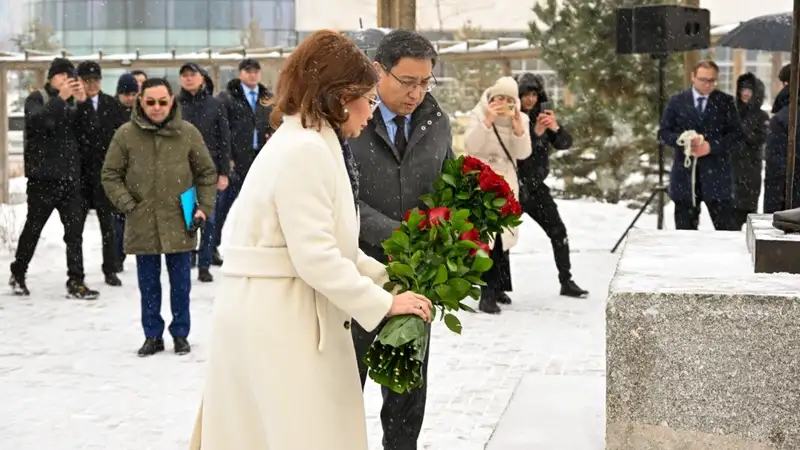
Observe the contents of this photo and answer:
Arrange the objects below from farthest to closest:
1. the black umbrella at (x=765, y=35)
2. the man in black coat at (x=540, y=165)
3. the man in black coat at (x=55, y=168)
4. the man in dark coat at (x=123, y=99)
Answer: the black umbrella at (x=765, y=35) → the man in dark coat at (x=123, y=99) → the man in black coat at (x=55, y=168) → the man in black coat at (x=540, y=165)

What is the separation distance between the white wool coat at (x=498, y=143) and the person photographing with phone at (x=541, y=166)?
42cm

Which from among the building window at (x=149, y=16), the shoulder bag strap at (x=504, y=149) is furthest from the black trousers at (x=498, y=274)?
the building window at (x=149, y=16)

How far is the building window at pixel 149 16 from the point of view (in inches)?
2175

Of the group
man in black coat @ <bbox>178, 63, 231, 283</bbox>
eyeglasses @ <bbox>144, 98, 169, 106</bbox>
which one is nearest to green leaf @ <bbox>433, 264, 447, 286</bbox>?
eyeglasses @ <bbox>144, 98, 169, 106</bbox>

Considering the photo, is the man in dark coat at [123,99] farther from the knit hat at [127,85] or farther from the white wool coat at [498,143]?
the white wool coat at [498,143]

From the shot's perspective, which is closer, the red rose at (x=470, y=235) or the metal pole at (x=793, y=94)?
the red rose at (x=470, y=235)

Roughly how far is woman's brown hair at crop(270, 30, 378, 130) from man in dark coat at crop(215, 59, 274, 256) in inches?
342

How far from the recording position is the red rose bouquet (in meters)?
3.99

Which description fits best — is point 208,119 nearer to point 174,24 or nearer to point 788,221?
point 788,221

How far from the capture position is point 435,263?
13.4 feet

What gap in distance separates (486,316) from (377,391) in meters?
2.66

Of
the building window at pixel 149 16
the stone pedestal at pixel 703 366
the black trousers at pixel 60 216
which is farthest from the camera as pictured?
the building window at pixel 149 16

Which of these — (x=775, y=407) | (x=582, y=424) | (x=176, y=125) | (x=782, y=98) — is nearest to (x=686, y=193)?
(x=782, y=98)

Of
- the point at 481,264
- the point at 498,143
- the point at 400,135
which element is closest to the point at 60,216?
the point at 498,143
